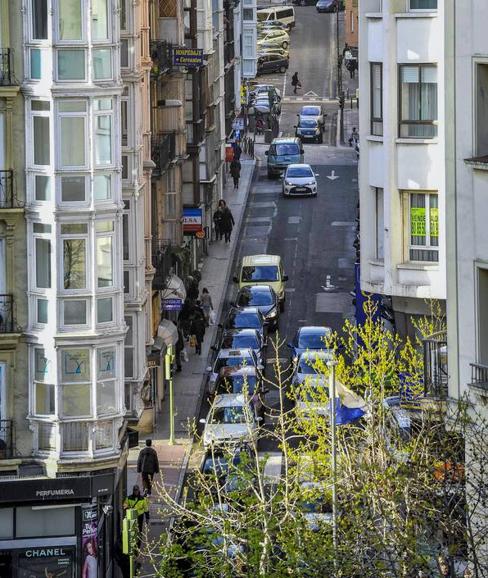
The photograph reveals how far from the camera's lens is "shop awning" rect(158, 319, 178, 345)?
70312mm

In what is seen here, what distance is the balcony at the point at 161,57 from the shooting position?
72.1 m

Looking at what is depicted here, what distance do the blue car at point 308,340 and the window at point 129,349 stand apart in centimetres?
1164


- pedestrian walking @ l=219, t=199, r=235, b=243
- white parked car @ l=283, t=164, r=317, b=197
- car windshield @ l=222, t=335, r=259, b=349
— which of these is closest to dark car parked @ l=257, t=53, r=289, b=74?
white parked car @ l=283, t=164, r=317, b=197

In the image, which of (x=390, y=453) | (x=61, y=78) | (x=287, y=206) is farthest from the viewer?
(x=287, y=206)

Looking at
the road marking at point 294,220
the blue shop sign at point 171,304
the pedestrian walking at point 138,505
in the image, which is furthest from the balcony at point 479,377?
the road marking at point 294,220

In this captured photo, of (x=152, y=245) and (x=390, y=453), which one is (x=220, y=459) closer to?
(x=152, y=245)

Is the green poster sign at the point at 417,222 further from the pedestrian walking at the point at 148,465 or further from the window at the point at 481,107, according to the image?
the window at the point at 481,107

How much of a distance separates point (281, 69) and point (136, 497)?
345 feet

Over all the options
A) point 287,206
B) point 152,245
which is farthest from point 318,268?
point 152,245

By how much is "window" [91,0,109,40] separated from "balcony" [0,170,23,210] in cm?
358

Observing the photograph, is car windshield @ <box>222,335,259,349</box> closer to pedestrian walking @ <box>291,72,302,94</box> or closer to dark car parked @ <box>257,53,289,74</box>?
pedestrian walking @ <box>291,72,302,94</box>

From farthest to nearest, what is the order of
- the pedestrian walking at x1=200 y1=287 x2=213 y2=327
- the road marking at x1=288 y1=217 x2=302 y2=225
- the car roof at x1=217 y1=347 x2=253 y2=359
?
the road marking at x1=288 y1=217 x2=302 y2=225, the pedestrian walking at x1=200 y1=287 x2=213 y2=327, the car roof at x1=217 y1=347 x2=253 y2=359

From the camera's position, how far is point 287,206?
10756 centimetres

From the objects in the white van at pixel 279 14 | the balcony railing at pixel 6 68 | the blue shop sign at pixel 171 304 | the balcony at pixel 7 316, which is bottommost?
the blue shop sign at pixel 171 304
